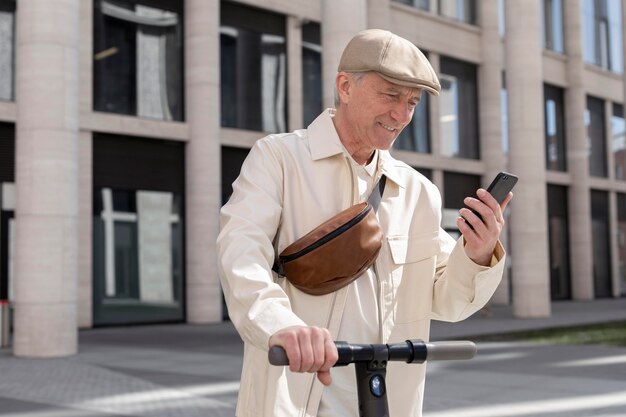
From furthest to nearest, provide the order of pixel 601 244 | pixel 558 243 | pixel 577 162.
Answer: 1. pixel 601 244
2. pixel 577 162
3. pixel 558 243

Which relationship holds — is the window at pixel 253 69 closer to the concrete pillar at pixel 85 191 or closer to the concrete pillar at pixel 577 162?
the concrete pillar at pixel 85 191

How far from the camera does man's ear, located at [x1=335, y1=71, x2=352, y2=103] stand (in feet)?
7.82

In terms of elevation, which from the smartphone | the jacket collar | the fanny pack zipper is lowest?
the fanny pack zipper

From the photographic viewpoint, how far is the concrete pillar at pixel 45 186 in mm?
13773

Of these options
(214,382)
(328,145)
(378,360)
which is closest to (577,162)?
(214,382)

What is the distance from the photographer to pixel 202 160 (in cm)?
2242

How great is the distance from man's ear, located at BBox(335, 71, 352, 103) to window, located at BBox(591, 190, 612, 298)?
116 feet

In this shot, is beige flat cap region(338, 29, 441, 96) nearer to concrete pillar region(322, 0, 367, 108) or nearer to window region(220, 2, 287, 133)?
concrete pillar region(322, 0, 367, 108)

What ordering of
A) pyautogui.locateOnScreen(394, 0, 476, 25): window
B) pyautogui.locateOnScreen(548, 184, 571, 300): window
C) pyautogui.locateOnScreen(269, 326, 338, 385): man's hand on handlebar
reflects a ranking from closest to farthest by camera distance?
1. pyautogui.locateOnScreen(269, 326, 338, 385): man's hand on handlebar
2. pyautogui.locateOnScreen(394, 0, 476, 25): window
3. pyautogui.locateOnScreen(548, 184, 571, 300): window

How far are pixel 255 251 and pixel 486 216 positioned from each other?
2.01 ft

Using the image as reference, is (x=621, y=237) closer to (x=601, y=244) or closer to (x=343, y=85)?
(x=601, y=244)

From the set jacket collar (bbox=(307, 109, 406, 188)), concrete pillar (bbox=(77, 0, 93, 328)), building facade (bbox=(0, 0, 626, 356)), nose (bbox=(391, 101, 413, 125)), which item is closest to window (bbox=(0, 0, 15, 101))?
building facade (bbox=(0, 0, 626, 356))

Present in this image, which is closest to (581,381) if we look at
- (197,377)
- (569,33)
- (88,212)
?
(197,377)

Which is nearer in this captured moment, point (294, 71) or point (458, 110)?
point (294, 71)
